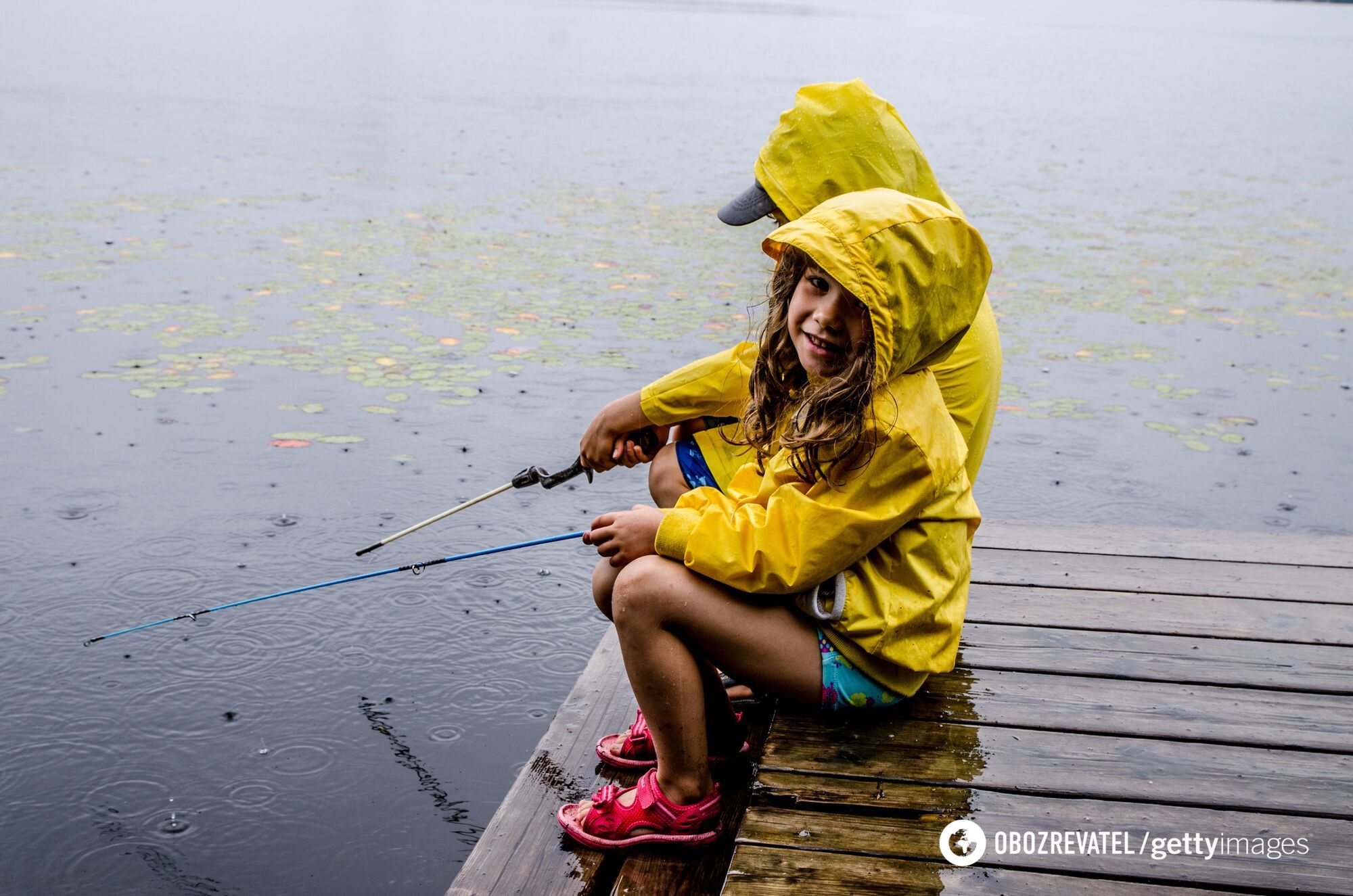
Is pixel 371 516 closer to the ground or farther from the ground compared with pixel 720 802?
closer to the ground

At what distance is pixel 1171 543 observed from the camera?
299 centimetres

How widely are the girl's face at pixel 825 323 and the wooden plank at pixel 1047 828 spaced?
0.62 m

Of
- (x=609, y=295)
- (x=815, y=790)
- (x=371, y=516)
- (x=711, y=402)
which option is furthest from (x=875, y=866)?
(x=609, y=295)

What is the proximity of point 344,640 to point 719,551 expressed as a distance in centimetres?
147

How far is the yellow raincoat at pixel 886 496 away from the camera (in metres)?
1.79

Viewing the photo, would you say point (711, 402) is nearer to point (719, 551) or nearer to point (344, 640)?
point (719, 551)

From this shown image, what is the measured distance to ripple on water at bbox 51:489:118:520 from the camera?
138 inches

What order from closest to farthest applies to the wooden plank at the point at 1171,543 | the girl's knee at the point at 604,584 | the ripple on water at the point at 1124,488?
the girl's knee at the point at 604,584
the wooden plank at the point at 1171,543
the ripple on water at the point at 1124,488

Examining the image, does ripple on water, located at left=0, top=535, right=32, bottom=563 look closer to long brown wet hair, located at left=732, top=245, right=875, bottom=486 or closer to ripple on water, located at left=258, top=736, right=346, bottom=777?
ripple on water, located at left=258, top=736, right=346, bottom=777

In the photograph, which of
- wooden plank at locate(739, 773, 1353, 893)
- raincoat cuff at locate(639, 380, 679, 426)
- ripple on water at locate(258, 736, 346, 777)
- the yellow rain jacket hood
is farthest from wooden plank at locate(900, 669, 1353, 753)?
ripple on water at locate(258, 736, 346, 777)

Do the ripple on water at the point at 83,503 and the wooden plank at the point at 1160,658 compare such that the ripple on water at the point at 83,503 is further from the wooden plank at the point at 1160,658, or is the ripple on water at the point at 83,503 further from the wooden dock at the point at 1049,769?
the wooden plank at the point at 1160,658

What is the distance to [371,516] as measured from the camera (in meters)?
3.60

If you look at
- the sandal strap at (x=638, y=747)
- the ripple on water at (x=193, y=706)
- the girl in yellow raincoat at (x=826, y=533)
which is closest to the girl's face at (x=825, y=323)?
the girl in yellow raincoat at (x=826, y=533)

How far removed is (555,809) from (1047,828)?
2.61 feet
